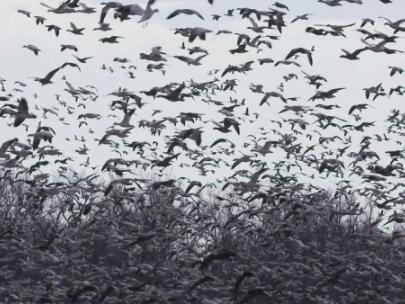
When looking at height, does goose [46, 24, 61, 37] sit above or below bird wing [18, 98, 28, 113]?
above

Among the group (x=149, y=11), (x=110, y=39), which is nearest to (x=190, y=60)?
(x=110, y=39)

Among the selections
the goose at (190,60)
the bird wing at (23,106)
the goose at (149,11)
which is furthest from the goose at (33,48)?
the goose at (149,11)

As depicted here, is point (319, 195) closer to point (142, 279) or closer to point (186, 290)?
point (142, 279)

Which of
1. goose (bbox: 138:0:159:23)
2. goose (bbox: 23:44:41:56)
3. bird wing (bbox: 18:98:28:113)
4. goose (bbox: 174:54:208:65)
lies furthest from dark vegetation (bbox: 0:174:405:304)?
goose (bbox: 138:0:159:23)

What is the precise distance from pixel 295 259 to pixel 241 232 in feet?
15.8

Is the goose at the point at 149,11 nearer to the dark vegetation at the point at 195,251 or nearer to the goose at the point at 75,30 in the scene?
the goose at the point at 75,30

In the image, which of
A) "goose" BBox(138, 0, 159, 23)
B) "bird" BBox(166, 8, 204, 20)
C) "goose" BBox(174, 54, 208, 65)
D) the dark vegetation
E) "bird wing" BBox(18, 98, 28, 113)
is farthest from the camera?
the dark vegetation

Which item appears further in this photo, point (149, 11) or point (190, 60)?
point (190, 60)

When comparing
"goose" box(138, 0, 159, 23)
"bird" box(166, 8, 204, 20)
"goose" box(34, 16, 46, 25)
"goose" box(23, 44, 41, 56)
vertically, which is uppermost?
"goose" box(138, 0, 159, 23)

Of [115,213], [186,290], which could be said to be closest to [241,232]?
[115,213]

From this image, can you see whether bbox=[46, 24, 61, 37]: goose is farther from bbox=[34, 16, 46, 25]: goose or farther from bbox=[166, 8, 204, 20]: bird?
bbox=[166, 8, 204, 20]: bird

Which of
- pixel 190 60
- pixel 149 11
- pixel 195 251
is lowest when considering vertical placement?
pixel 195 251

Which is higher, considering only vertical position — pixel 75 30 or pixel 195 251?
pixel 75 30

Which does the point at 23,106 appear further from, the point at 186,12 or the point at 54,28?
the point at 54,28
